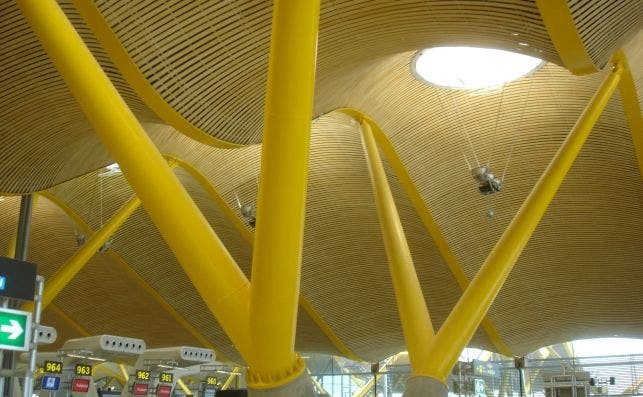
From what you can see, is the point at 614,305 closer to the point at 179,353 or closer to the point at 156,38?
the point at 179,353

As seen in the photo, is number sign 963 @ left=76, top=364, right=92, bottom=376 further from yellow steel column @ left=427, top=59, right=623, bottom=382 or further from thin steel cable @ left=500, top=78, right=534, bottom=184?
thin steel cable @ left=500, top=78, right=534, bottom=184

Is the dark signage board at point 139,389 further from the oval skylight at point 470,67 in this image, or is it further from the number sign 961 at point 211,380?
the oval skylight at point 470,67

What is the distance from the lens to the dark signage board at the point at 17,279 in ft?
28.7

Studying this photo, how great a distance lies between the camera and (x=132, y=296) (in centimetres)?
4172

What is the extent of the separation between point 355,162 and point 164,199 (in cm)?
1930

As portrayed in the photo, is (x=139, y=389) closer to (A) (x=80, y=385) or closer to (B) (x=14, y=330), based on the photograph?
(A) (x=80, y=385)

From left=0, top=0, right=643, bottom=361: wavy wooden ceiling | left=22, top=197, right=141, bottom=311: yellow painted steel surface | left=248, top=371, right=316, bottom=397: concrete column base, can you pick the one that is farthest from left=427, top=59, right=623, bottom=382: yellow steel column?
left=22, top=197, right=141, bottom=311: yellow painted steel surface

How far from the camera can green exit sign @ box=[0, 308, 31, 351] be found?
28.5 ft

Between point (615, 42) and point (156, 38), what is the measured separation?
29.7 ft

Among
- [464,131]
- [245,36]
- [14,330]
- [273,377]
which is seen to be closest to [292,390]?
[273,377]

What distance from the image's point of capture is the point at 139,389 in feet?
81.7

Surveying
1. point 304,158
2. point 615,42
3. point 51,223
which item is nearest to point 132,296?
point 51,223

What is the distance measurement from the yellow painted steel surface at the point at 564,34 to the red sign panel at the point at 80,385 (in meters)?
17.1

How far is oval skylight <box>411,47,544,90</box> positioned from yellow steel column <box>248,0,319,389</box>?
47.3 ft
